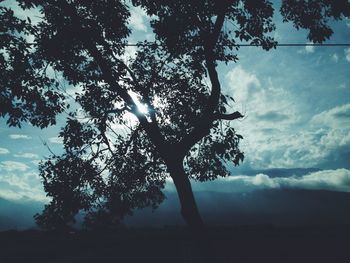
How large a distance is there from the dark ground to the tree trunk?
0.55 meters

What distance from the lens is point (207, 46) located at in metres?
9.31

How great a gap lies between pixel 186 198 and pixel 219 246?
18.3 ft

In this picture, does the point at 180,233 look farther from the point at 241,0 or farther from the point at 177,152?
the point at 241,0

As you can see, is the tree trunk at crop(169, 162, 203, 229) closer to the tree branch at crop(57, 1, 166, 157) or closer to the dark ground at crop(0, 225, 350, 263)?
the dark ground at crop(0, 225, 350, 263)

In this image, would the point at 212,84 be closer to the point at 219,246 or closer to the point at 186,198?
the point at 186,198

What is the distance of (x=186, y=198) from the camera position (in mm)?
8930

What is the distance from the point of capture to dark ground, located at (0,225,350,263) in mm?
11453

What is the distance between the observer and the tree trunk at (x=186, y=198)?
28.8 ft

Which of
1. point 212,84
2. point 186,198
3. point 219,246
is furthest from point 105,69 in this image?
point 219,246

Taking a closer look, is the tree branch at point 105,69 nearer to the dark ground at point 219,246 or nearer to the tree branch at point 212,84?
the tree branch at point 212,84

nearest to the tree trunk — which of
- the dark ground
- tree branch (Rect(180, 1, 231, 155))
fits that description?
the dark ground

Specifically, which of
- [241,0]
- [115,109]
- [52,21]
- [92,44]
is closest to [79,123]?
[115,109]

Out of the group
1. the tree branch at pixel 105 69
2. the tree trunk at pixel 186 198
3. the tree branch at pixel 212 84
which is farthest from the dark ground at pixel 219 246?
the tree branch at pixel 105 69

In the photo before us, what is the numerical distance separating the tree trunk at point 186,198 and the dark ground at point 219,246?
21.6 inches
